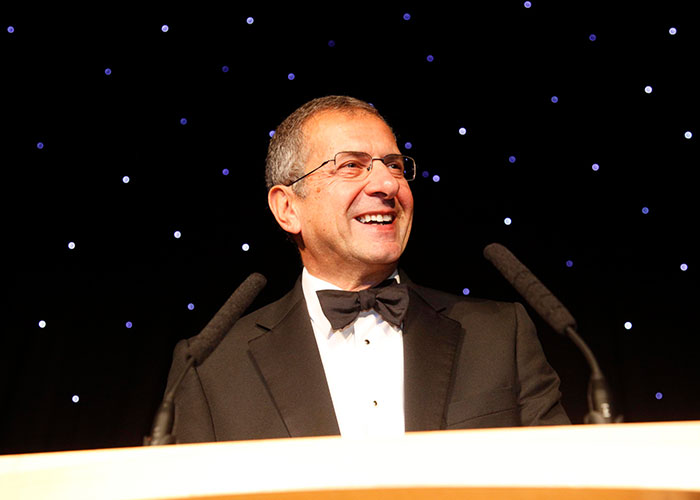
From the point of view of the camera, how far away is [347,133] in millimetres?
1975

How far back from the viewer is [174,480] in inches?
24.2

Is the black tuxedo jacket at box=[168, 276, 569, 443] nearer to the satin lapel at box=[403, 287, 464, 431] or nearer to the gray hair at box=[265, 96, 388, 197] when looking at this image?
the satin lapel at box=[403, 287, 464, 431]

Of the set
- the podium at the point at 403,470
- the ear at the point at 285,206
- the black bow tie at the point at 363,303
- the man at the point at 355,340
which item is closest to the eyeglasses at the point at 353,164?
the man at the point at 355,340

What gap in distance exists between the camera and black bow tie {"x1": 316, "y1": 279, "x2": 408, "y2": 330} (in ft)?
6.01

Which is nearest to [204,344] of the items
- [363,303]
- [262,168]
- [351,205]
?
[363,303]

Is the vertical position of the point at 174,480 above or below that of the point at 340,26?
below

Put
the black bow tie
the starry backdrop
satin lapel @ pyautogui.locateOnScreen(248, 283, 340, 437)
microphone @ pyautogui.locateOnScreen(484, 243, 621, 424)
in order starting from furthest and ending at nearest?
the starry backdrop → the black bow tie → satin lapel @ pyautogui.locateOnScreen(248, 283, 340, 437) → microphone @ pyautogui.locateOnScreen(484, 243, 621, 424)

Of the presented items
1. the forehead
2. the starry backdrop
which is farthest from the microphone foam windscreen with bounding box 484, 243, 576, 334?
the starry backdrop

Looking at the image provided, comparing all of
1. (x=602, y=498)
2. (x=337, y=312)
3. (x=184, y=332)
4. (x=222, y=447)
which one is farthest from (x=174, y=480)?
(x=184, y=332)

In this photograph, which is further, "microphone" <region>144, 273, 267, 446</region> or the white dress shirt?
the white dress shirt

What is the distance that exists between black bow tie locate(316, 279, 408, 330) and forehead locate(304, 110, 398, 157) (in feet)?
1.16

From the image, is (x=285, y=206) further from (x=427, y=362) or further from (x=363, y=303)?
(x=427, y=362)

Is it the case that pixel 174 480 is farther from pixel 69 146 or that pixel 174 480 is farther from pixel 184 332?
pixel 69 146

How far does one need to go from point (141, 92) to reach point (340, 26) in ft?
2.04
